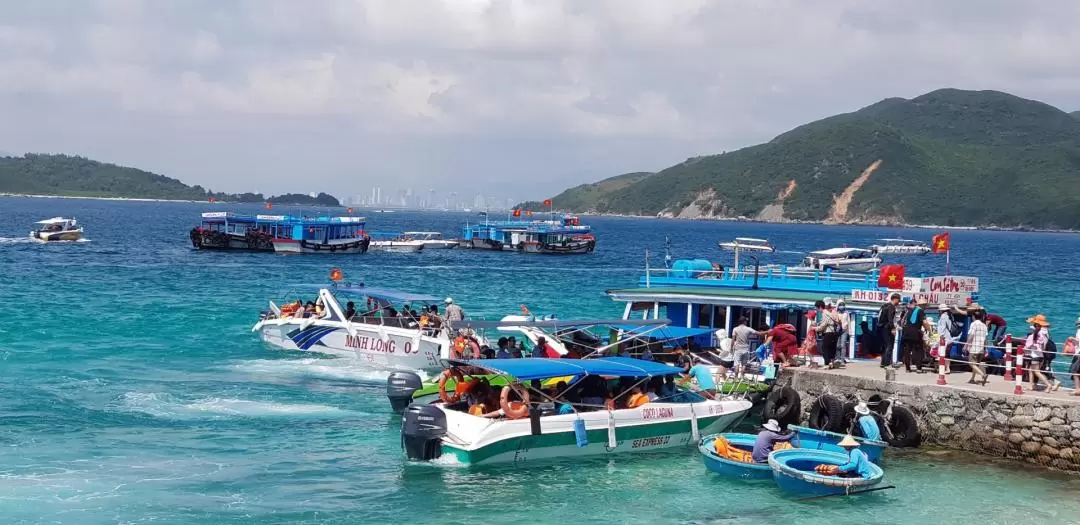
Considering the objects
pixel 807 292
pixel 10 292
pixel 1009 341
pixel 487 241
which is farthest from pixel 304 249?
pixel 1009 341

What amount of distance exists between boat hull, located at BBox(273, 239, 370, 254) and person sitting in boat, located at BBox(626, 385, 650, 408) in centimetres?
7341

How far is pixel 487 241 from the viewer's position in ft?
366

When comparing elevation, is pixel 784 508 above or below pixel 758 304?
below

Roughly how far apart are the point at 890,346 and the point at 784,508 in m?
7.10

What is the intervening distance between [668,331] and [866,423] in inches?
272

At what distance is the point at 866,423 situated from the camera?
21.3m

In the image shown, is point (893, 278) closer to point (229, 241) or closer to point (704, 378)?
point (704, 378)

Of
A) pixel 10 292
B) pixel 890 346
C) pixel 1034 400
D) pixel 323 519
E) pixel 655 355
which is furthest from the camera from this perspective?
pixel 10 292

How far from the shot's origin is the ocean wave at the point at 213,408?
982 inches

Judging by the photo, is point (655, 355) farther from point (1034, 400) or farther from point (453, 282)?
point (453, 282)

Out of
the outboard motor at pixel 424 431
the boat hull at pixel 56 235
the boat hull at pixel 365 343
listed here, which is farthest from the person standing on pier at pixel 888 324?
the boat hull at pixel 56 235

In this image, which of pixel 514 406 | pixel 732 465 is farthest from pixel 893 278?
pixel 514 406

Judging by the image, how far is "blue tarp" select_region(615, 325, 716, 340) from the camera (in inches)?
1056

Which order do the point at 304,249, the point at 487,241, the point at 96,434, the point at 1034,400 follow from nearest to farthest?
the point at 1034,400 < the point at 96,434 < the point at 304,249 < the point at 487,241
